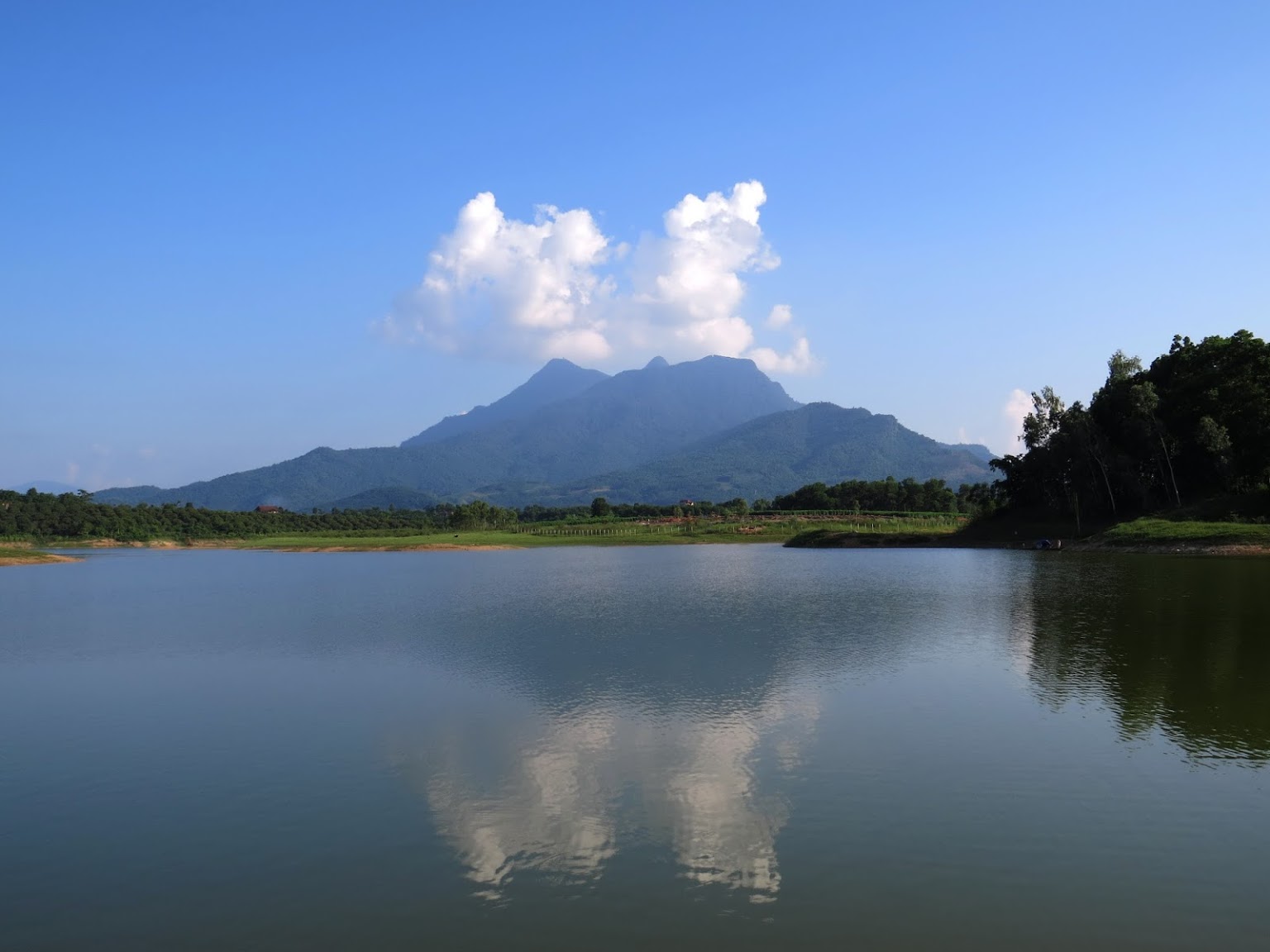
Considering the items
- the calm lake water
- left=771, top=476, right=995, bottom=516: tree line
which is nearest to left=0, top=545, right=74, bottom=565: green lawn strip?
the calm lake water

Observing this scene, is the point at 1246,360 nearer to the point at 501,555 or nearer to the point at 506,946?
the point at 501,555

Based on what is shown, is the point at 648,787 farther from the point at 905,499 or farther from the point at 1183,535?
the point at 905,499

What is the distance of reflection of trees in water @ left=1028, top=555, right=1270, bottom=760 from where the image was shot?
20.6m

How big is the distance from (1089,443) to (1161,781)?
304 ft

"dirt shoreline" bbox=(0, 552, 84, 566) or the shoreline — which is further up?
the shoreline

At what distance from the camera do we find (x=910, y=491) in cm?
18862

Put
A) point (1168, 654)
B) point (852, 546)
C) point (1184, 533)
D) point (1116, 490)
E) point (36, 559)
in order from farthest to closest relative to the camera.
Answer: point (852, 546) → point (36, 559) → point (1116, 490) → point (1184, 533) → point (1168, 654)

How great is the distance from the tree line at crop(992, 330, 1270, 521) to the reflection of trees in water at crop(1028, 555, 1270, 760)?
38.1 meters

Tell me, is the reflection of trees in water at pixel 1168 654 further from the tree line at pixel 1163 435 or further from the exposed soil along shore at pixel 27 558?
the exposed soil along shore at pixel 27 558

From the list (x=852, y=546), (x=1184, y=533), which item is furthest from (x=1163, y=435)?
(x=852, y=546)

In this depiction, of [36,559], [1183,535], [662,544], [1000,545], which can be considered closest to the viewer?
[1183,535]

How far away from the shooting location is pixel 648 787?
16578 millimetres

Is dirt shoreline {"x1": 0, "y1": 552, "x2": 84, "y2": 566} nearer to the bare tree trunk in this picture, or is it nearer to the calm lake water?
the calm lake water

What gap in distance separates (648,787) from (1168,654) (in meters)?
22.4
